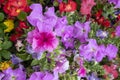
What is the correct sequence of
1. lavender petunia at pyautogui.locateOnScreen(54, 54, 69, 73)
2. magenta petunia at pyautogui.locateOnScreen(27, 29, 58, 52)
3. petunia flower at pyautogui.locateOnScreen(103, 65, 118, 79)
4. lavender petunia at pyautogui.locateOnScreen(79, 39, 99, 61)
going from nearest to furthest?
magenta petunia at pyautogui.locateOnScreen(27, 29, 58, 52) → lavender petunia at pyautogui.locateOnScreen(54, 54, 69, 73) → lavender petunia at pyautogui.locateOnScreen(79, 39, 99, 61) → petunia flower at pyautogui.locateOnScreen(103, 65, 118, 79)

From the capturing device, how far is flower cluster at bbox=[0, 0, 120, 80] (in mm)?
1570

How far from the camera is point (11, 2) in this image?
165cm

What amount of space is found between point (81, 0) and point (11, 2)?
0.42 metres

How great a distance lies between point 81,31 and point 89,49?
10 centimetres

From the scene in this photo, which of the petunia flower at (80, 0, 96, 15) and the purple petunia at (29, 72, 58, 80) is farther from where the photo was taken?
the petunia flower at (80, 0, 96, 15)

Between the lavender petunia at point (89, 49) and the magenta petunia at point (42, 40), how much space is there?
9.8 inches

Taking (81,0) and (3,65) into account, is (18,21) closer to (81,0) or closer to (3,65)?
(3,65)

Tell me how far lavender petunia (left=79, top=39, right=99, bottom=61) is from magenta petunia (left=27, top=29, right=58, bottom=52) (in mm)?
248

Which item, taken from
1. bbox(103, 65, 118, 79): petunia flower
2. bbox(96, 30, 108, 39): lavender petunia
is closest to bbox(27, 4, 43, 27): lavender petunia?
bbox(96, 30, 108, 39): lavender petunia

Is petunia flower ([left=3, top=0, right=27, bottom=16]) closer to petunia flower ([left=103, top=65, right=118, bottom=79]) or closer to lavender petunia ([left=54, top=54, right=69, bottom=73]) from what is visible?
lavender petunia ([left=54, top=54, right=69, bottom=73])

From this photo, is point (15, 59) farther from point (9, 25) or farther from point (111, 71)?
point (111, 71)

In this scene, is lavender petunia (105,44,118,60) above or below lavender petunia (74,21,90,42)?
below

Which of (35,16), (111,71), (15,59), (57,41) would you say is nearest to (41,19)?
(35,16)

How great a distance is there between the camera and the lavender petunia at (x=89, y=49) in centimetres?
172
